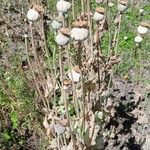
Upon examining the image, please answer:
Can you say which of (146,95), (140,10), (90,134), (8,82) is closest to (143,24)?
(90,134)

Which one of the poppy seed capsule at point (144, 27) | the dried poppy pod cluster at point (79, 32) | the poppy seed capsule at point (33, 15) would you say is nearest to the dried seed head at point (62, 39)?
the dried poppy pod cluster at point (79, 32)

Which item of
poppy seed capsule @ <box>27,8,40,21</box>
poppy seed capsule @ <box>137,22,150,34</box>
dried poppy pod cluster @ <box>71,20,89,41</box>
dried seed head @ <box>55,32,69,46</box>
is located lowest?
poppy seed capsule @ <box>137,22,150,34</box>

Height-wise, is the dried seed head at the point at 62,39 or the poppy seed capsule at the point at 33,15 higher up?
the dried seed head at the point at 62,39

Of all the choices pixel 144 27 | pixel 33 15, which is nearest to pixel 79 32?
pixel 33 15

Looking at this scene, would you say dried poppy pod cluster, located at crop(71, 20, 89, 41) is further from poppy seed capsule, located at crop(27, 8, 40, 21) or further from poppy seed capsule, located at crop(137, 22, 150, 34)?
poppy seed capsule, located at crop(137, 22, 150, 34)

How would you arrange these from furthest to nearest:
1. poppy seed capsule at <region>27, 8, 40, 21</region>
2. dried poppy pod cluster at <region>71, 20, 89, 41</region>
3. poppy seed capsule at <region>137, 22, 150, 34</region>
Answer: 1. poppy seed capsule at <region>137, 22, 150, 34</region>
2. poppy seed capsule at <region>27, 8, 40, 21</region>
3. dried poppy pod cluster at <region>71, 20, 89, 41</region>

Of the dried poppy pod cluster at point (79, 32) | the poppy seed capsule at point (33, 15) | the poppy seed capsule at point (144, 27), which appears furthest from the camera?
the poppy seed capsule at point (144, 27)

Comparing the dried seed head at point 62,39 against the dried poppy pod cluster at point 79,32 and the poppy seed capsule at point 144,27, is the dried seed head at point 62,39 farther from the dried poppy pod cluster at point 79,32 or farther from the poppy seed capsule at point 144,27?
the poppy seed capsule at point 144,27

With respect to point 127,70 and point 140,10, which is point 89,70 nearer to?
point 127,70

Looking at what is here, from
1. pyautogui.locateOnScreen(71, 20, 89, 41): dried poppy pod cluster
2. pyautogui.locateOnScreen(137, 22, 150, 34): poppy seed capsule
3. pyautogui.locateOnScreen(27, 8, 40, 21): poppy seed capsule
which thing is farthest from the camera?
pyautogui.locateOnScreen(137, 22, 150, 34): poppy seed capsule

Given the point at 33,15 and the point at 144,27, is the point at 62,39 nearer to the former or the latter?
the point at 33,15

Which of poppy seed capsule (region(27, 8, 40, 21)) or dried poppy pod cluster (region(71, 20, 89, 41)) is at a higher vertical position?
dried poppy pod cluster (region(71, 20, 89, 41))

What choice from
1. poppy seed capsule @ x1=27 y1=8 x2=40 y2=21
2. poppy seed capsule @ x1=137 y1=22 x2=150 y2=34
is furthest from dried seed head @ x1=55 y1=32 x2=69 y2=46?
poppy seed capsule @ x1=137 y1=22 x2=150 y2=34

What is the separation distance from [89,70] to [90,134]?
412mm
